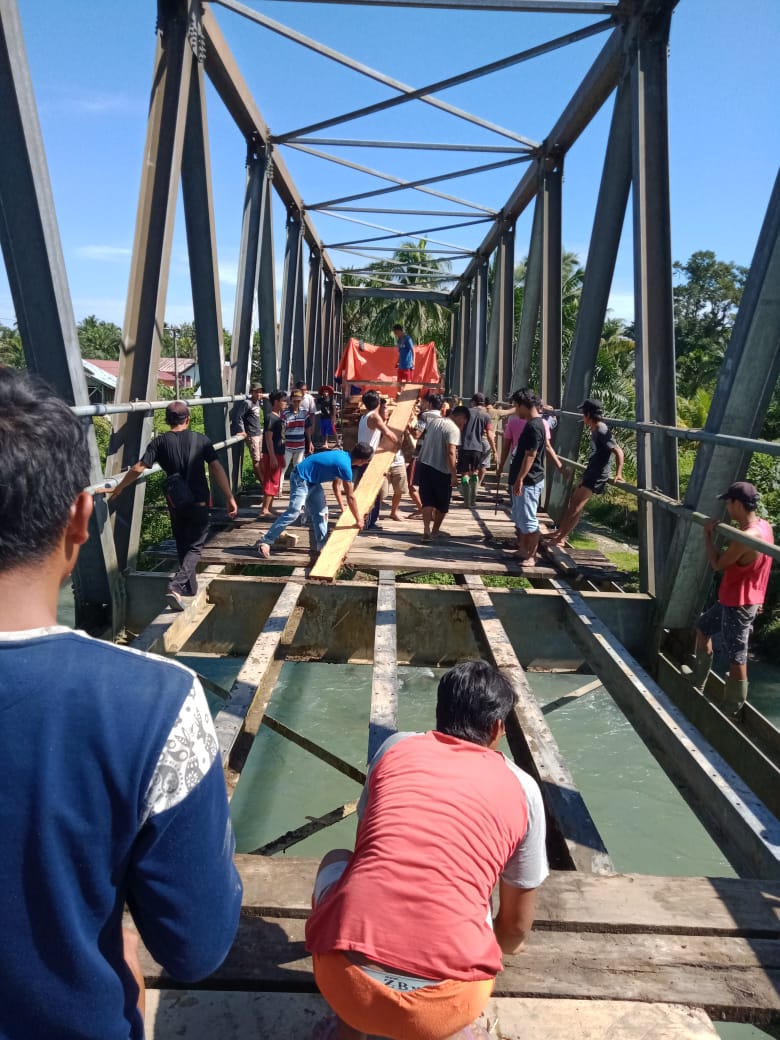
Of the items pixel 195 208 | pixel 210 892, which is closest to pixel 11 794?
pixel 210 892

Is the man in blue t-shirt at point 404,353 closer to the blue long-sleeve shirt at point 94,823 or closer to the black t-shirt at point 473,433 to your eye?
the black t-shirt at point 473,433

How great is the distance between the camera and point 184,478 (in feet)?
17.2

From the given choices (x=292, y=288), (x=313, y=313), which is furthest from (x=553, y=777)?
(x=313, y=313)

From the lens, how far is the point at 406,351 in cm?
1541

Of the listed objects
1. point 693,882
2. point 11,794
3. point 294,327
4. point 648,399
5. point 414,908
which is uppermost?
point 294,327

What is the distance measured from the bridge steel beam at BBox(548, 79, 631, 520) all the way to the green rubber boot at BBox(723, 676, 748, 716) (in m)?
3.74

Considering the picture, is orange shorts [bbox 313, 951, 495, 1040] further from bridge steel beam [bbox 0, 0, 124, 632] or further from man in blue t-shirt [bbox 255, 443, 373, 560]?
man in blue t-shirt [bbox 255, 443, 373, 560]

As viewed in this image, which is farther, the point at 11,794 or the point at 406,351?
the point at 406,351

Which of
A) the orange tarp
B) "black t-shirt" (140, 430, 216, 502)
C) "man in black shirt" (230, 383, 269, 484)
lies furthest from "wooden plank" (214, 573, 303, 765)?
the orange tarp

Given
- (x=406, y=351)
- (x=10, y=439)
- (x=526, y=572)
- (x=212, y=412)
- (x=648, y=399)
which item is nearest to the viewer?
(x=10, y=439)

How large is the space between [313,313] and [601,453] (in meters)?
14.2

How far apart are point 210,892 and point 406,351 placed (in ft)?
48.8

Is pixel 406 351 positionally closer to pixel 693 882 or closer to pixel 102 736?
pixel 693 882

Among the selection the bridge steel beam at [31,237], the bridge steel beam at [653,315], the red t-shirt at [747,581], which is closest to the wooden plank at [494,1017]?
the bridge steel beam at [31,237]
